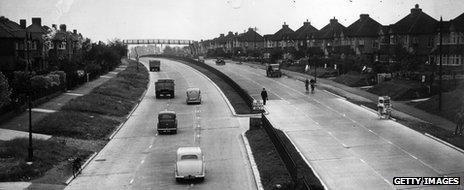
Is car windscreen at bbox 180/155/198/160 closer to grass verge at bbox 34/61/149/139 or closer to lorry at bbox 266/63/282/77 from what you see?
grass verge at bbox 34/61/149/139

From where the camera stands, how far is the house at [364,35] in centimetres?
11175

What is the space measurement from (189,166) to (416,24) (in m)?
74.5

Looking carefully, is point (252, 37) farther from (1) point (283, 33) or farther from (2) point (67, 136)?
(2) point (67, 136)

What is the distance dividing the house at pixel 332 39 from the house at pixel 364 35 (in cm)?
170

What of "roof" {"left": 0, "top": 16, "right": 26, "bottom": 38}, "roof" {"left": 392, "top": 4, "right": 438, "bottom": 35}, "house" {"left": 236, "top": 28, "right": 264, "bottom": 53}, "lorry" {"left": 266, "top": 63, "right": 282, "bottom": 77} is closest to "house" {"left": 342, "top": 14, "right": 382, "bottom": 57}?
"roof" {"left": 392, "top": 4, "right": 438, "bottom": 35}

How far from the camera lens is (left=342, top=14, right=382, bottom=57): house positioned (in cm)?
11175

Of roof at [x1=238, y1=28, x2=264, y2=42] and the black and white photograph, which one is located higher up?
roof at [x1=238, y1=28, x2=264, y2=42]

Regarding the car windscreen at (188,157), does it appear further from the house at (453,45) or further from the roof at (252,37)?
the roof at (252,37)

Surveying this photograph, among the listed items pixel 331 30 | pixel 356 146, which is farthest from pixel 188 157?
pixel 331 30

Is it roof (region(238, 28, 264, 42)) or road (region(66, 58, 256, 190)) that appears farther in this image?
roof (region(238, 28, 264, 42))

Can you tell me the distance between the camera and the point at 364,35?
A: 4424 inches

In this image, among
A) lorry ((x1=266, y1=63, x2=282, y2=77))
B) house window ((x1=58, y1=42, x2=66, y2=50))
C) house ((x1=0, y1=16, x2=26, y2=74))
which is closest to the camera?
house ((x1=0, y1=16, x2=26, y2=74))

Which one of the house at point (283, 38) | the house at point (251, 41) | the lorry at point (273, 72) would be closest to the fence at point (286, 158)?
the lorry at point (273, 72)

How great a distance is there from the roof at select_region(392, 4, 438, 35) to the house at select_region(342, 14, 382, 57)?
372 inches
